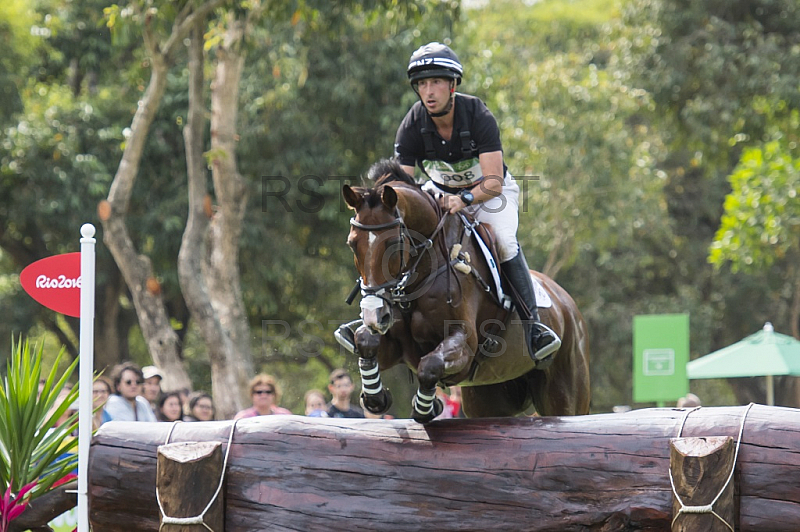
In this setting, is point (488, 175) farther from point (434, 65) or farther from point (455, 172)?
point (434, 65)

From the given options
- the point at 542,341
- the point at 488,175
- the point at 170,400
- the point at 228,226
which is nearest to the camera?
the point at 488,175

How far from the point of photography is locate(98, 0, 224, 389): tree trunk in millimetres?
11898

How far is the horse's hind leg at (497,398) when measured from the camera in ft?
22.5

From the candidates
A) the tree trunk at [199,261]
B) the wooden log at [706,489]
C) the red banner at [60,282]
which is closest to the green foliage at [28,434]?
the red banner at [60,282]

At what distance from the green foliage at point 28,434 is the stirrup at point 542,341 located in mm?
2688

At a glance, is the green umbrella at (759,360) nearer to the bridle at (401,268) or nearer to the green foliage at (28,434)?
the bridle at (401,268)

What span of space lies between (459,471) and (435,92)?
2.19m

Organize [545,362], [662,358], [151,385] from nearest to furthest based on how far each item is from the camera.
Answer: [545,362]
[151,385]
[662,358]

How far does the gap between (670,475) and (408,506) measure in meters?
1.30

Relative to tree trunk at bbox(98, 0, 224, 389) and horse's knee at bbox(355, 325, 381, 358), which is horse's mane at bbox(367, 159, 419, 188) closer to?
horse's knee at bbox(355, 325, 381, 358)

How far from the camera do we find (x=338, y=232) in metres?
19.5

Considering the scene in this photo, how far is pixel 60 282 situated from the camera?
5602 mm

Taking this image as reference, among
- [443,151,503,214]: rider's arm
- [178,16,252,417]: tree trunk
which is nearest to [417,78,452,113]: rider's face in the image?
[443,151,503,214]: rider's arm

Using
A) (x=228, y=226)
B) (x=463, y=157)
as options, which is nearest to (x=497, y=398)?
(x=463, y=157)
